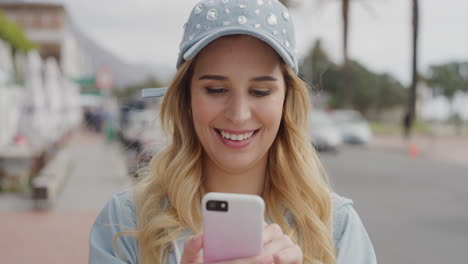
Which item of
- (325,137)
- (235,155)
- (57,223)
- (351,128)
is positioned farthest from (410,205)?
(351,128)

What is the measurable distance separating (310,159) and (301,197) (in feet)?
0.44

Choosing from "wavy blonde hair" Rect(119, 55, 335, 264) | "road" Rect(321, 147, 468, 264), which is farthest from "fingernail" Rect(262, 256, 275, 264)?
"road" Rect(321, 147, 468, 264)

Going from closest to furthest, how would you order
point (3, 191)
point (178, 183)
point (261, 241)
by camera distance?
point (261, 241)
point (178, 183)
point (3, 191)

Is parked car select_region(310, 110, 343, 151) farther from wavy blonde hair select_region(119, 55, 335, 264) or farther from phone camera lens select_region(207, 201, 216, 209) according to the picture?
phone camera lens select_region(207, 201, 216, 209)

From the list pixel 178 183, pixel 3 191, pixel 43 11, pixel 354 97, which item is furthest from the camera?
pixel 43 11

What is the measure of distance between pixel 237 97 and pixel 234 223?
398mm

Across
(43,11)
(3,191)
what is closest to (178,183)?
(3,191)

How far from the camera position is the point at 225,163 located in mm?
1646

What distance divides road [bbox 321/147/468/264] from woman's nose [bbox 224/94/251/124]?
5.00 meters

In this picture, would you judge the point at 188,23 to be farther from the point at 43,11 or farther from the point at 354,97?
the point at 43,11

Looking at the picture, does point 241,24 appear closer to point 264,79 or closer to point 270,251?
point 264,79

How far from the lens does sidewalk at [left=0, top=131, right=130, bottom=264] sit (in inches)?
253

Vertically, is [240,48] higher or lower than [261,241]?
higher

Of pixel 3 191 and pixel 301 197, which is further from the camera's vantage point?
pixel 3 191
